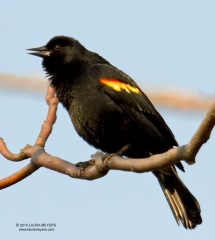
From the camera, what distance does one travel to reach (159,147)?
14.3 feet

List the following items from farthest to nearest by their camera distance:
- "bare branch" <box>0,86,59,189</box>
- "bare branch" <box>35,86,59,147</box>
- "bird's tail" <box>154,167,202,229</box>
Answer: "bird's tail" <box>154,167,202,229</box> → "bare branch" <box>35,86,59,147</box> → "bare branch" <box>0,86,59,189</box>

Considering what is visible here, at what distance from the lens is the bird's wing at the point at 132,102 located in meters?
4.34

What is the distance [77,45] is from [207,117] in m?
2.49

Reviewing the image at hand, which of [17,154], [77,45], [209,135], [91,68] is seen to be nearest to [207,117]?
[209,135]

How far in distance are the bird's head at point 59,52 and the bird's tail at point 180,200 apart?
1114 mm

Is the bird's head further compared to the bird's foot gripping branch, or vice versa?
the bird's head

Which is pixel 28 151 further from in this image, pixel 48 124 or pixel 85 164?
pixel 85 164

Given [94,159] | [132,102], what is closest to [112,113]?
[132,102]

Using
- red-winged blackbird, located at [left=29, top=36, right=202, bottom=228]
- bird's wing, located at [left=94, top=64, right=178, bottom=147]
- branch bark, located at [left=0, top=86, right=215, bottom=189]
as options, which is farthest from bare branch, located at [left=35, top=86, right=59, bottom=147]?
bird's wing, located at [left=94, top=64, right=178, bottom=147]

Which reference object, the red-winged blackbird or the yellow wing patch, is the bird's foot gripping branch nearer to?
the red-winged blackbird

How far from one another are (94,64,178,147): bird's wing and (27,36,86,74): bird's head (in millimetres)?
296

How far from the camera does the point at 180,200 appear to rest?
4625mm

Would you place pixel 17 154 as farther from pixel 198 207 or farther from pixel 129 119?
pixel 198 207

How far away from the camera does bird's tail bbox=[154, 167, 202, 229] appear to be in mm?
4496
